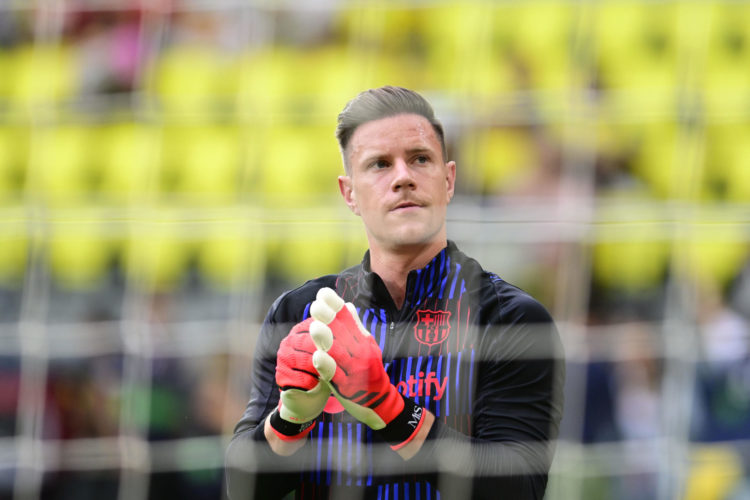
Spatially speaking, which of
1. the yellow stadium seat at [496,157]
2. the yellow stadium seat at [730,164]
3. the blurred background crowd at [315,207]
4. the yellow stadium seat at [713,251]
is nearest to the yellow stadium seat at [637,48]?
the blurred background crowd at [315,207]

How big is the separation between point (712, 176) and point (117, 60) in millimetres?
1955

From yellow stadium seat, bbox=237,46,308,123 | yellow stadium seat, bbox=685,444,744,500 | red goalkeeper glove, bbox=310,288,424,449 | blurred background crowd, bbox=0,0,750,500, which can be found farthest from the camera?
yellow stadium seat, bbox=237,46,308,123

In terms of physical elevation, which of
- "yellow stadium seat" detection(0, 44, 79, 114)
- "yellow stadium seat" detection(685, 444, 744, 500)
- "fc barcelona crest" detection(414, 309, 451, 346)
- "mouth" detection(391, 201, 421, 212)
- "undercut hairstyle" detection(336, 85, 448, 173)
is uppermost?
"yellow stadium seat" detection(0, 44, 79, 114)

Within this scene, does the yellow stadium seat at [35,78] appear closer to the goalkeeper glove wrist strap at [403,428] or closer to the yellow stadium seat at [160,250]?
the yellow stadium seat at [160,250]

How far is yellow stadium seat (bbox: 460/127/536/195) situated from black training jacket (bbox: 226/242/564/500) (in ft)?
5.11

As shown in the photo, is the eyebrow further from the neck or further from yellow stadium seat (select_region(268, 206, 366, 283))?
yellow stadium seat (select_region(268, 206, 366, 283))

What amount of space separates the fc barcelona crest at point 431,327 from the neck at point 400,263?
0.04 meters

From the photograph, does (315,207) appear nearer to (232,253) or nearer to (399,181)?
(232,253)

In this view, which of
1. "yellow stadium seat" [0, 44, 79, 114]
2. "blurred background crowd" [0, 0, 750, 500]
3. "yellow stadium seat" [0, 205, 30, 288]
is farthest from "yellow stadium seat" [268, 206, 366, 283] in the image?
"yellow stadium seat" [0, 44, 79, 114]

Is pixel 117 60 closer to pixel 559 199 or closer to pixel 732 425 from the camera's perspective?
pixel 559 199

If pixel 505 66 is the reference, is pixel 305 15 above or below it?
above

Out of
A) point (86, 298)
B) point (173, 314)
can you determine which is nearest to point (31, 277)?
point (86, 298)

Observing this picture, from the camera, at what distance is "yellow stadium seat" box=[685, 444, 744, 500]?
239 centimetres

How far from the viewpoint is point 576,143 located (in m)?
2.68
